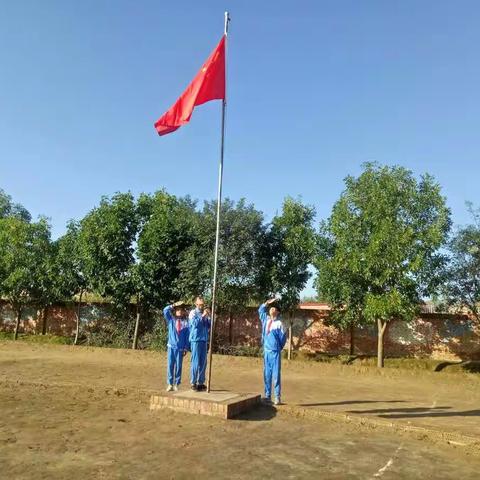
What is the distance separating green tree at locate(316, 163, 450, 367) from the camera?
58.4ft

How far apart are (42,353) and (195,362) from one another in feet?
36.9

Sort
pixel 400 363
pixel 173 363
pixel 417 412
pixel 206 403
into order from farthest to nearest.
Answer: pixel 400 363, pixel 173 363, pixel 417 412, pixel 206 403

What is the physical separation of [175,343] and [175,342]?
21 millimetres

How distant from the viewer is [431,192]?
18453 mm

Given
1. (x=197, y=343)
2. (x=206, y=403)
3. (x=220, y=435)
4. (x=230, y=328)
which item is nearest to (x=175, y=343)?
(x=197, y=343)

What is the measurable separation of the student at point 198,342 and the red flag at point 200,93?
11.7 ft

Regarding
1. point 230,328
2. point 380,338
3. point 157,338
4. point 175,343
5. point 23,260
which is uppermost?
point 23,260

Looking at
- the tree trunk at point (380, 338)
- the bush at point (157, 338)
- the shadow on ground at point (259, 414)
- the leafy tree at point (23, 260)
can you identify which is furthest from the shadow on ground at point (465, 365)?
the leafy tree at point (23, 260)

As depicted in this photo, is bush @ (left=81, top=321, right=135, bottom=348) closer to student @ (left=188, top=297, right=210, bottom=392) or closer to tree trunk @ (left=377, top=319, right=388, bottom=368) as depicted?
tree trunk @ (left=377, top=319, right=388, bottom=368)

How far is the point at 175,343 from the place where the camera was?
1103 centimetres

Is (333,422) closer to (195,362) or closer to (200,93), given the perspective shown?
(195,362)

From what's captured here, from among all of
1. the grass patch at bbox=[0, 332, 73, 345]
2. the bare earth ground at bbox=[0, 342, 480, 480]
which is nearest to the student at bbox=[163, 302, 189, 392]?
the bare earth ground at bbox=[0, 342, 480, 480]

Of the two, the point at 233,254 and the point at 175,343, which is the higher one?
the point at 233,254

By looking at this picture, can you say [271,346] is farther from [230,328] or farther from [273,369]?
[230,328]
